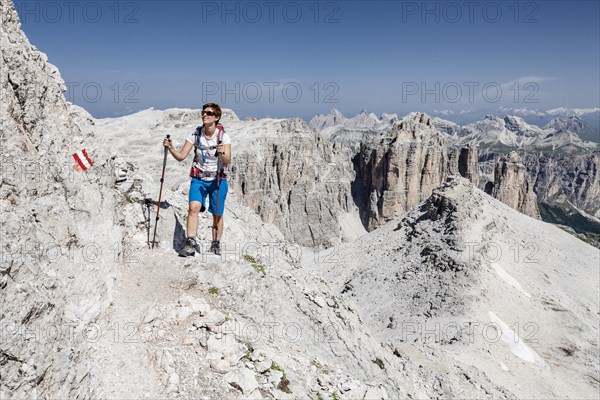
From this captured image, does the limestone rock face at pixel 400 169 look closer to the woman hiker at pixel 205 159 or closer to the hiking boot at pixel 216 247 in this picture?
the hiking boot at pixel 216 247

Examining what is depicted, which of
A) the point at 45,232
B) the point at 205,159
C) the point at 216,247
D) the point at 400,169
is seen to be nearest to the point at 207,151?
the point at 205,159

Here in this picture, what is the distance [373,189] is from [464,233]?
9571 cm

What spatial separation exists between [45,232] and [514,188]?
173 m

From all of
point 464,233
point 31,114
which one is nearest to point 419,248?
point 464,233

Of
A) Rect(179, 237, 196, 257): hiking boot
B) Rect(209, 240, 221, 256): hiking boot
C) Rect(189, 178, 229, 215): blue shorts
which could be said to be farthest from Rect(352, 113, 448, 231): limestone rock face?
Rect(179, 237, 196, 257): hiking boot

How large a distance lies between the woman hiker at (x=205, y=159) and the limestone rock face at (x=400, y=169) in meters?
127

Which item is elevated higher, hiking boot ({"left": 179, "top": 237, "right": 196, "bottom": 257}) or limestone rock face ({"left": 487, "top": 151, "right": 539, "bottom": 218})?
hiking boot ({"left": 179, "top": 237, "right": 196, "bottom": 257})

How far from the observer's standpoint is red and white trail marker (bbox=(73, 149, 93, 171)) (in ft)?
41.5

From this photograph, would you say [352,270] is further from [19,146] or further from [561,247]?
[19,146]

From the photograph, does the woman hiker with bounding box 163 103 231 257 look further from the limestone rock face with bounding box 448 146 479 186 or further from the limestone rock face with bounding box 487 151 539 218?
the limestone rock face with bounding box 487 151 539 218

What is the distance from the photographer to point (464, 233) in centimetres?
4953

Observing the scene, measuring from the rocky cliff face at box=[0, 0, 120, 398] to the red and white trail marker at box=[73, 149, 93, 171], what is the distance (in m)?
0.24

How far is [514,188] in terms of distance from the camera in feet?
522

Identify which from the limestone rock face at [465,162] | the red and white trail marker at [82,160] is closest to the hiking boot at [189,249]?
the red and white trail marker at [82,160]
